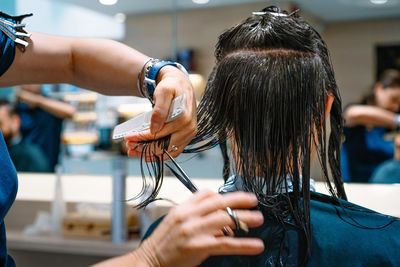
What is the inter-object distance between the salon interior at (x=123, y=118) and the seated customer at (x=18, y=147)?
12 cm

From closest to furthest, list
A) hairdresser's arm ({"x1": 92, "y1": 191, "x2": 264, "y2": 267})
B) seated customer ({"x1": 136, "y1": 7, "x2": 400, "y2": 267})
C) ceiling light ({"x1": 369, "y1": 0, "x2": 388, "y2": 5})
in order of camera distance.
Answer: hairdresser's arm ({"x1": 92, "y1": 191, "x2": 264, "y2": 267}) → seated customer ({"x1": 136, "y1": 7, "x2": 400, "y2": 267}) → ceiling light ({"x1": 369, "y1": 0, "x2": 388, "y2": 5})

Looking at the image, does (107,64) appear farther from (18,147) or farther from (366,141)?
(18,147)

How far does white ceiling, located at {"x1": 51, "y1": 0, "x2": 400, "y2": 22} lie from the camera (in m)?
5.14

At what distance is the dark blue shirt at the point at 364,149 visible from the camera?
119 inches

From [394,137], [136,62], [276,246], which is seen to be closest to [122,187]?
[136,62]

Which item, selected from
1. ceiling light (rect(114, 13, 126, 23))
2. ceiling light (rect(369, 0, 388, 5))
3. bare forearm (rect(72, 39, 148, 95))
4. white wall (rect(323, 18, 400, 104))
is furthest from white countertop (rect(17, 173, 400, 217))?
white wall (rect(323, 18, 400, 104))

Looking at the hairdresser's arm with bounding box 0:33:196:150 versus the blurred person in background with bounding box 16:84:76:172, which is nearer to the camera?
the hairdresser's arm with bounding box 0:33:196:150

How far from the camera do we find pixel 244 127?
86cm

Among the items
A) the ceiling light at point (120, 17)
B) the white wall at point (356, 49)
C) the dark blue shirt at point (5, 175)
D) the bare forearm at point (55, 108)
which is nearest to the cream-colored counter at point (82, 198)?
the dark blue shirt at point (5, 175)

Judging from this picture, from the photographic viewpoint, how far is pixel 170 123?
71 cm

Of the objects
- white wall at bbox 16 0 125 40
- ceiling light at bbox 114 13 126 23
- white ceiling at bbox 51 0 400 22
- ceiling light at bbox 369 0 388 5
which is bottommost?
white wall at bbox 16 0 125 40

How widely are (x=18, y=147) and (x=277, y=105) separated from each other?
121 inches

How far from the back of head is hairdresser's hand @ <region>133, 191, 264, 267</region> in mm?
319

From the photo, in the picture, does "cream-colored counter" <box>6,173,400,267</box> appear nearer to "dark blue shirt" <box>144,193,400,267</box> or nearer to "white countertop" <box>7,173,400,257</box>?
"white countertop" <box>7,173,400,257</box>
